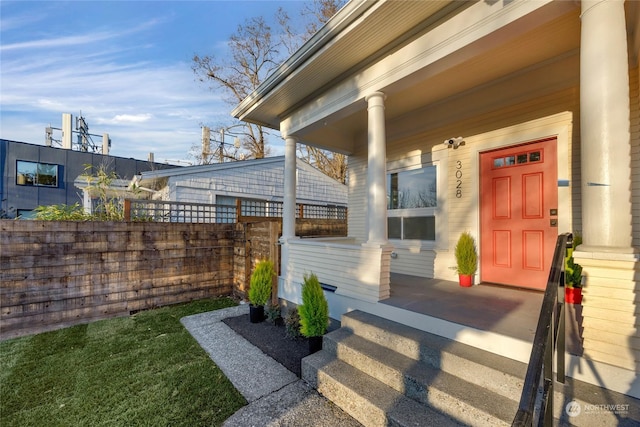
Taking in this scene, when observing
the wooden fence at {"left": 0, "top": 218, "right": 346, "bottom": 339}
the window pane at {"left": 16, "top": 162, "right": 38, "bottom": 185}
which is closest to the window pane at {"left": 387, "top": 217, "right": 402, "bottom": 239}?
the wooden fence at {"left": 0, "top": 218, "right": 346, "bottom": 339}

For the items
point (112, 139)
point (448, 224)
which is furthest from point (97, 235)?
point (112, 139)

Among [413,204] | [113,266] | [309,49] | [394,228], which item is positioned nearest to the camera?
[309,49]

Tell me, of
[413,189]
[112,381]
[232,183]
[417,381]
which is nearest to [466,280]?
[413,189]

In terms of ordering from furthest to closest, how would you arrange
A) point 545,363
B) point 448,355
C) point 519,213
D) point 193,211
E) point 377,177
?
point 193,211 → point 519,213 → point 377,177 → point 448,355 → point 545,363

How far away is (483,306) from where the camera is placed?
284 centimetres

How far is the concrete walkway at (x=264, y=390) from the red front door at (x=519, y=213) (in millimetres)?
2918

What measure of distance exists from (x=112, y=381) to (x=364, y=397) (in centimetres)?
242

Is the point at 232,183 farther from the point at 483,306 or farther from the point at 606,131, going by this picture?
the point at 606,131

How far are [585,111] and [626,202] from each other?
62 cm

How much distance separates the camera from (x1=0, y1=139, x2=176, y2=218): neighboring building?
11594 mm

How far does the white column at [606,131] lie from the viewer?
1.61 meters

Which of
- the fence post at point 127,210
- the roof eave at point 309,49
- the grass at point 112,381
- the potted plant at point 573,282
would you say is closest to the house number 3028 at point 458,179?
the potted plant at point 573,282

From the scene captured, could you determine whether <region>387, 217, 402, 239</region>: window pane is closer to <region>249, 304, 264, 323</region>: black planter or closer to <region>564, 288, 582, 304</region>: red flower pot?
<region>564, 288, 582, 304</region>: red flower pot

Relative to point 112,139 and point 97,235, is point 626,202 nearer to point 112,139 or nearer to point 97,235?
point 97,235
